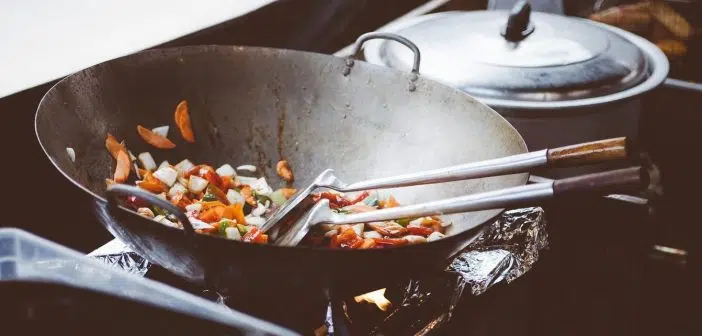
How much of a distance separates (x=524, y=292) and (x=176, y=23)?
3.96 feet

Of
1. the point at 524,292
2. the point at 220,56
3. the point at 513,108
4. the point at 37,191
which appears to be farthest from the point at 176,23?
the point at 524,292

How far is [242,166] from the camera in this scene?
5.55ft

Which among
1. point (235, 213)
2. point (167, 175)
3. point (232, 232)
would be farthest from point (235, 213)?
point (167, 175)

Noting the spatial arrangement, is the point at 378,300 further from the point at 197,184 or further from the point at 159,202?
the point at 159,202

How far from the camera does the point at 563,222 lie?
5.49 feet

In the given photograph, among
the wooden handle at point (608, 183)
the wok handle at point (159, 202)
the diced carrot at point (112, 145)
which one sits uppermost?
the wok handle at point (159, 202)

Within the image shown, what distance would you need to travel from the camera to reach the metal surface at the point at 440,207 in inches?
38.8

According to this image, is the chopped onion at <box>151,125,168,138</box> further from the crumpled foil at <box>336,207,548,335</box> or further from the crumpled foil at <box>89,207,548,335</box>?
the crumpled foil at <box>336,207,548,335</box>

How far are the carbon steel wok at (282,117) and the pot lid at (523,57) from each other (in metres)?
0.24

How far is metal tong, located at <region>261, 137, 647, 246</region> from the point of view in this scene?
38.0 inches

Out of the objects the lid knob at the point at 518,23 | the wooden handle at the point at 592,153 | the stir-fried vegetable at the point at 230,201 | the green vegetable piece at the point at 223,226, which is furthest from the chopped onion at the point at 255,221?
the lid knob at the point at 518,23

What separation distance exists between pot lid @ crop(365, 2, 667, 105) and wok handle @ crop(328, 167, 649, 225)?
2.28 feet

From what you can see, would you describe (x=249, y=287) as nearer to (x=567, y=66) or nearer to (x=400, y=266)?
(x=400, y=266)

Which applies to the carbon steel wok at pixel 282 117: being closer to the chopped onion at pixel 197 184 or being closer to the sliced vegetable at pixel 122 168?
the sliced vegetable at pixel 122 168
